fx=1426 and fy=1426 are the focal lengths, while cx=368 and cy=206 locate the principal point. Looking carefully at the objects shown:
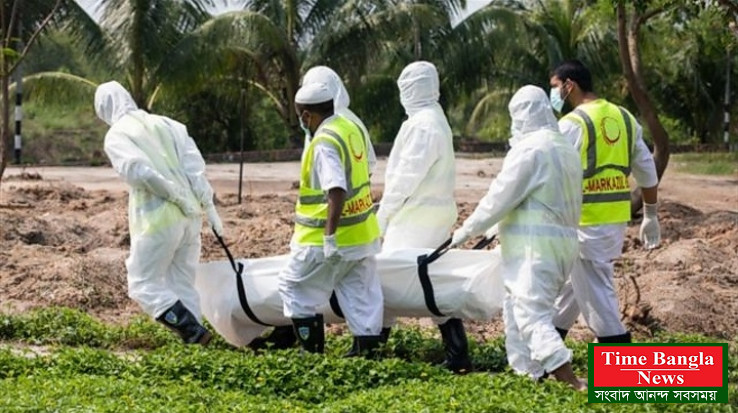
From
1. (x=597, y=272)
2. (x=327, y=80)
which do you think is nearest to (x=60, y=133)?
(x=327, y=80)

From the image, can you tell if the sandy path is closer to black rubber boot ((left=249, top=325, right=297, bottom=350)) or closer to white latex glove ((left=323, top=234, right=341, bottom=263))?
black rubber boot ((left=249, top=325, right=297, bottom=350))

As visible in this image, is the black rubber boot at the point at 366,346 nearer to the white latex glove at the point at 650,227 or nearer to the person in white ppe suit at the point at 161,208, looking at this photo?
the person in white ppe suit at the point at 161,208

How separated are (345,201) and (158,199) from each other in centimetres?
135

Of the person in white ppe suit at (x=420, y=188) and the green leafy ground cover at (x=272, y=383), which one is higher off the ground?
the person in white ppe suit at (x=420, y=188)

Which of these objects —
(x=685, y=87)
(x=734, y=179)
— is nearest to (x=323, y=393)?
(x=734, y=179)

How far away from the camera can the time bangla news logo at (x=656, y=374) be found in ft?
24.4

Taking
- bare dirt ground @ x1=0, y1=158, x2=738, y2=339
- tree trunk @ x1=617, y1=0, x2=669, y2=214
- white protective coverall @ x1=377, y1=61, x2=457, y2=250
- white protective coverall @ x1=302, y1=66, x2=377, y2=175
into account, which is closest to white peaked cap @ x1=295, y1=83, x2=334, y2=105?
white protective coverall @ x1=302, y1=66, x2=377, y2=175

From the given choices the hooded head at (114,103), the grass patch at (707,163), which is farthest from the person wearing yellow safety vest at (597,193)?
the grass patch at (707,163)

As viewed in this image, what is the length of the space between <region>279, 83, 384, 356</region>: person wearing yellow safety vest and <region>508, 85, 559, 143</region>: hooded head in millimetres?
1109

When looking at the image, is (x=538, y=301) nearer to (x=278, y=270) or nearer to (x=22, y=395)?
(x=278, y=270)

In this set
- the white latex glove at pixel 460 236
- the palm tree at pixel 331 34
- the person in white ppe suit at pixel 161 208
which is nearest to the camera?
the white latex glove at pixel 460 236

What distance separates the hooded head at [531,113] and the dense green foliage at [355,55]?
1735cm

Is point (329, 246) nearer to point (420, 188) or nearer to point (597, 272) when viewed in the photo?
point (420, 188)

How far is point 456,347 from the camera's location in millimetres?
9055
